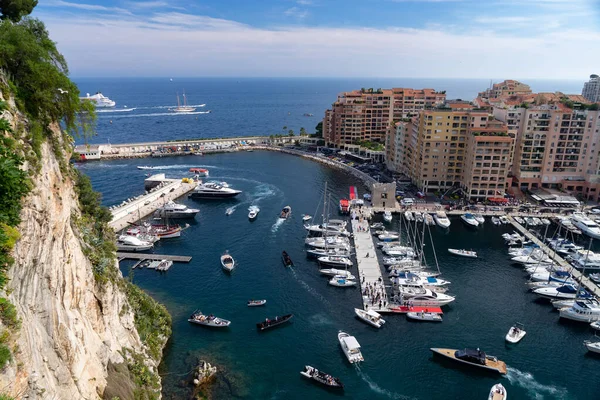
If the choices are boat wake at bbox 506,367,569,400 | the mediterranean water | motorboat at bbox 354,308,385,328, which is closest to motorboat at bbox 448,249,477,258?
the mediterranean water

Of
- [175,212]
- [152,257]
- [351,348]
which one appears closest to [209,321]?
[351,348]

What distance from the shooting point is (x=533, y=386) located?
4038 cm

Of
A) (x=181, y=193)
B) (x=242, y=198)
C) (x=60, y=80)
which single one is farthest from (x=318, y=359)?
(x=181, y=193)

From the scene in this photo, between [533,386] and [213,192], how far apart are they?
72475 millimetres

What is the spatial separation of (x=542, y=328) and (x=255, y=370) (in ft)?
115

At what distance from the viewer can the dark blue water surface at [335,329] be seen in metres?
40.2

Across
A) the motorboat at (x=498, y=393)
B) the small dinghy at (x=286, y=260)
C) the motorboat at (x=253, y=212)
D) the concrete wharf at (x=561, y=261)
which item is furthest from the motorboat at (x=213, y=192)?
the motorboat at (x=498, y=393)

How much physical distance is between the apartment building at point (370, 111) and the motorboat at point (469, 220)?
5774cm

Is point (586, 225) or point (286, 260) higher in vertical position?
point (586, 225)

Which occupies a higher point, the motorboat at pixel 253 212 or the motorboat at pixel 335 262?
A: the motorboat at pixel 253 212

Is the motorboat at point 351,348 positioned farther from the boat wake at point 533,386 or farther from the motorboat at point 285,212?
the motorboat at point 285,212

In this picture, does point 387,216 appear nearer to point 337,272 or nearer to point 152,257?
point 337,272

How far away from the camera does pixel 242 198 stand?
9562 cm

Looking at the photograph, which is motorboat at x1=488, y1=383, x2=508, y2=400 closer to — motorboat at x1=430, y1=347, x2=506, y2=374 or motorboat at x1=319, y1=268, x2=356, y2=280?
motorboat at x1=430, y1=347, x2=506, y2=374
